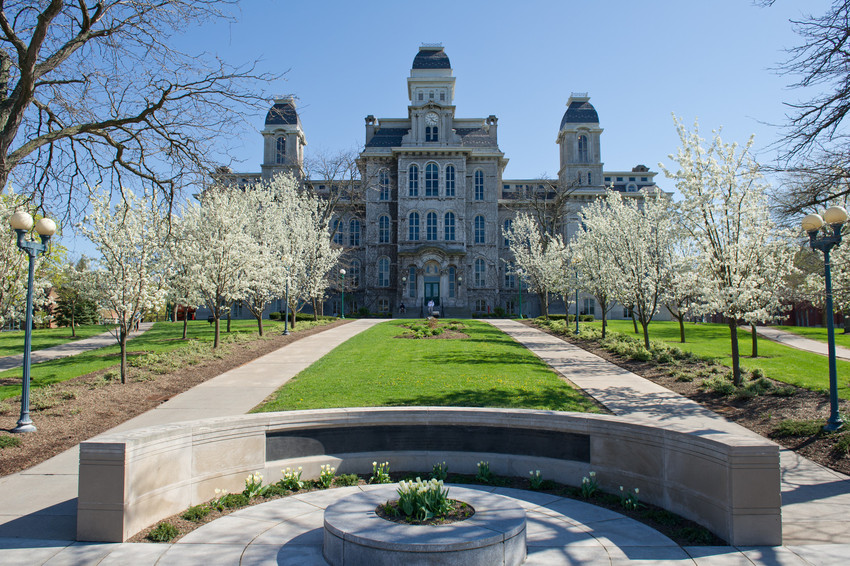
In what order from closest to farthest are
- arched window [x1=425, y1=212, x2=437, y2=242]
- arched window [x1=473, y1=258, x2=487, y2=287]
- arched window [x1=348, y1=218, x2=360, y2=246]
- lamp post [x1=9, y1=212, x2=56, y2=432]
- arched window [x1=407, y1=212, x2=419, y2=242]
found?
lamp post [x1=9, y1=212, x2=56, y2=432], arched window [x1=407, y1=212, x2=419, y2=242], arched window [x1=425, y1=212, x2=437, y2=242], arched window [x1=473, y1=258, x2=487, y2=287], arched window [x1=348, y1=218, x2=360, y2=246]

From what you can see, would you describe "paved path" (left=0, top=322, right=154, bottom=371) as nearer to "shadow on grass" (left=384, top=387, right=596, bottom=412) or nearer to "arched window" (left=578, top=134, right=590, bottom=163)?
"shadow on grass" (left=384, top=387, right=596, bottom=412)

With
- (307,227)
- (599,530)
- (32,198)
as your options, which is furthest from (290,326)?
(599,530)

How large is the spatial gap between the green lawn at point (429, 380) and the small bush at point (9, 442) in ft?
12.9

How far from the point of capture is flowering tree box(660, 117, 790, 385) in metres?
13.6

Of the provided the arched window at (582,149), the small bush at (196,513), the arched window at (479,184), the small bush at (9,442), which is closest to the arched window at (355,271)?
the arched window at (479,184)

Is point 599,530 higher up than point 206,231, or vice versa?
point 206,231

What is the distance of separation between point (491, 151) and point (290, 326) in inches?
1117

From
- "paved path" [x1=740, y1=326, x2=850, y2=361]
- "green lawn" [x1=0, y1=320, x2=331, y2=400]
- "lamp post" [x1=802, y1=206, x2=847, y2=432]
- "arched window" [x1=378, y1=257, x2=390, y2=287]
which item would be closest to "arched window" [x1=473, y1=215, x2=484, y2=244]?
"arched window" [x1=378, y1=257, x2=390, y2=287]

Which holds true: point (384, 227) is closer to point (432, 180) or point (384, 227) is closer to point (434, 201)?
point (434, 201)

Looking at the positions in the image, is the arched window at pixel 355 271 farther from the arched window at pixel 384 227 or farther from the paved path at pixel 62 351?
the paved path at pixel 62 351

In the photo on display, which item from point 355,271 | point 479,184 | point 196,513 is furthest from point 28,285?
point 479,184

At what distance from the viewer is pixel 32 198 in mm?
11422

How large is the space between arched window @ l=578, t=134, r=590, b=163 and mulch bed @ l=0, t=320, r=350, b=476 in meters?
50.1

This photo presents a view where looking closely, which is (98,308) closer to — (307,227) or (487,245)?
(307,227)
